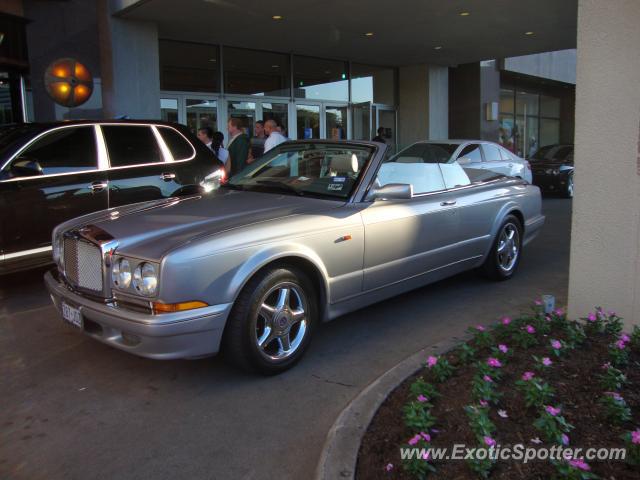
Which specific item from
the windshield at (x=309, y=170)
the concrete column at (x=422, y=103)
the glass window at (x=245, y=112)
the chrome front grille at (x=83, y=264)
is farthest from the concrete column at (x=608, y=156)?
the concrete column at (x=422, y=103)

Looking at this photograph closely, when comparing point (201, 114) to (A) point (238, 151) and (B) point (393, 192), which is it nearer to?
(A) point (238, 151)

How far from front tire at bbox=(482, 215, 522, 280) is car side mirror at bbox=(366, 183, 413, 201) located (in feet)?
6.53

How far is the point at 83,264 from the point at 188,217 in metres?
0.74

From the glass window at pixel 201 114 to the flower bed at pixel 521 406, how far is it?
38.6ft

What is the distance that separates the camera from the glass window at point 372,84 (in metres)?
18.3

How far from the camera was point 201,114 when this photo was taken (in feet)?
47.2

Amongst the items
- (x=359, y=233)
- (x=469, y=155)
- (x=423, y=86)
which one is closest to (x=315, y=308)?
(x=359, y=233)

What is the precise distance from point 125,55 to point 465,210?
8176 millimetres

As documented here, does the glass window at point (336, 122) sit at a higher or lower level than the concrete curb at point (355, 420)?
higher

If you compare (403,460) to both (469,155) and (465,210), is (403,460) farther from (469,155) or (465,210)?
(469,155)

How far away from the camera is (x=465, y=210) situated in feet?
18.0

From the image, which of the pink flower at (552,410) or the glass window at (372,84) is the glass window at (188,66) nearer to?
the glass window at (372,84)

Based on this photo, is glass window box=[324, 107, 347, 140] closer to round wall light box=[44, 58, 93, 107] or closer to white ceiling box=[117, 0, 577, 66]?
white ceiling box=[117, 0, 577, 66]

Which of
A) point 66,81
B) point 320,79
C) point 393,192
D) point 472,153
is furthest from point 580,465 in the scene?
point 320,79
